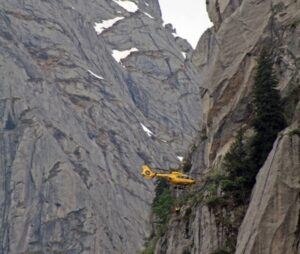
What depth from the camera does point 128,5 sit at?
15388cm

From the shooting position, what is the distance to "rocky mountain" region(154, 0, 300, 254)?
93.1 ft

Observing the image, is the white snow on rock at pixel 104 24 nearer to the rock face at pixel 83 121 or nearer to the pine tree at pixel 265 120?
the rock face at pixel 83 121

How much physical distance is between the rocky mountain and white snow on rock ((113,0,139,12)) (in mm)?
96399

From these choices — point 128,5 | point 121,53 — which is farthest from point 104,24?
point 128,5

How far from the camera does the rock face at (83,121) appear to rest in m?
92.2

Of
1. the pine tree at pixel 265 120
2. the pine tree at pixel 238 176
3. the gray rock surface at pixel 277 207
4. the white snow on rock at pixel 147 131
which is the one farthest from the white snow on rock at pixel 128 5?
the gray rock surface at pixel 277 207

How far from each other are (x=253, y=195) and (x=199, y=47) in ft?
108

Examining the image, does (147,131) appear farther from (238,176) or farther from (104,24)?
(238,176)

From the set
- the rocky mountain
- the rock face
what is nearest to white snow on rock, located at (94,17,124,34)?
the rock face

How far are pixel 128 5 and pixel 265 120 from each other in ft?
400

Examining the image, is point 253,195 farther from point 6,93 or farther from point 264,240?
point 6,93

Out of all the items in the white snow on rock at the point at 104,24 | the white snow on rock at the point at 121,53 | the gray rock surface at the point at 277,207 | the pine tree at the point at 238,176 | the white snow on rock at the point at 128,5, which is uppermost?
the white snow on rock at the point at 128,5

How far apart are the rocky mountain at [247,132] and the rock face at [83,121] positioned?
42.9 m

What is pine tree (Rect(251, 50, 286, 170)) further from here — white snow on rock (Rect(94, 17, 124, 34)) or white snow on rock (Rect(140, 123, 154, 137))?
white snow on rock (Rect(94, 17, 124, 34))
